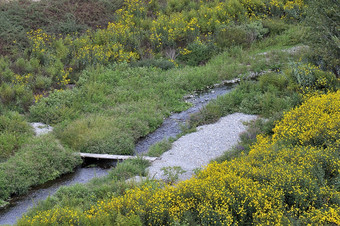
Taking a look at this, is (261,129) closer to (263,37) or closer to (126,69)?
(126,69)

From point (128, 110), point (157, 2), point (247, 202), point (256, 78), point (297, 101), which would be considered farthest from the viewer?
point (157, 2)

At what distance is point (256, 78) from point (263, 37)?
4940 mm

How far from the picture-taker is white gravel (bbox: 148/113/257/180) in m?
11.4

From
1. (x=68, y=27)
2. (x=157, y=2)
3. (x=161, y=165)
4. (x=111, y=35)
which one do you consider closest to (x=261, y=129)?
(x=161, y=165)

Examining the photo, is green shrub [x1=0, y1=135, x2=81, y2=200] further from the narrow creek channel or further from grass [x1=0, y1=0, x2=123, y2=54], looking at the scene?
grass [x1=0, y1=0, x2=123, y2=54]

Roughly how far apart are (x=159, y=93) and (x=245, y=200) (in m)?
10.2

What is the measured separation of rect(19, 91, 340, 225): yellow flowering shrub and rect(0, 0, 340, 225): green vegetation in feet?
0.10

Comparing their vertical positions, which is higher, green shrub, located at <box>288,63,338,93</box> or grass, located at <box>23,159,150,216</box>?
green shrub, located at <box>288,63,338,93</box>

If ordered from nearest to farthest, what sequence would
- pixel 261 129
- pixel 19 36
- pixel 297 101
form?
1. pixel 261 129
2. pixel 297 101
3. pixel 19 36

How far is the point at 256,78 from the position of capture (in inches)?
712

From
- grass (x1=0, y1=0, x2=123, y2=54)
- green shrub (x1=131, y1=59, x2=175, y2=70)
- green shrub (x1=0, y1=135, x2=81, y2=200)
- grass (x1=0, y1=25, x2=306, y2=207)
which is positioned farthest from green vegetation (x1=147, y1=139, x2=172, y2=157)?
grass (x1=0, y1=0, x2=123, y2=54)

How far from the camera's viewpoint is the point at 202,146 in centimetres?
1261

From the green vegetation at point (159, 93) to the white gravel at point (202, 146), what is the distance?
0.45 meters

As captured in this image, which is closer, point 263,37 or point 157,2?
point 263,37
